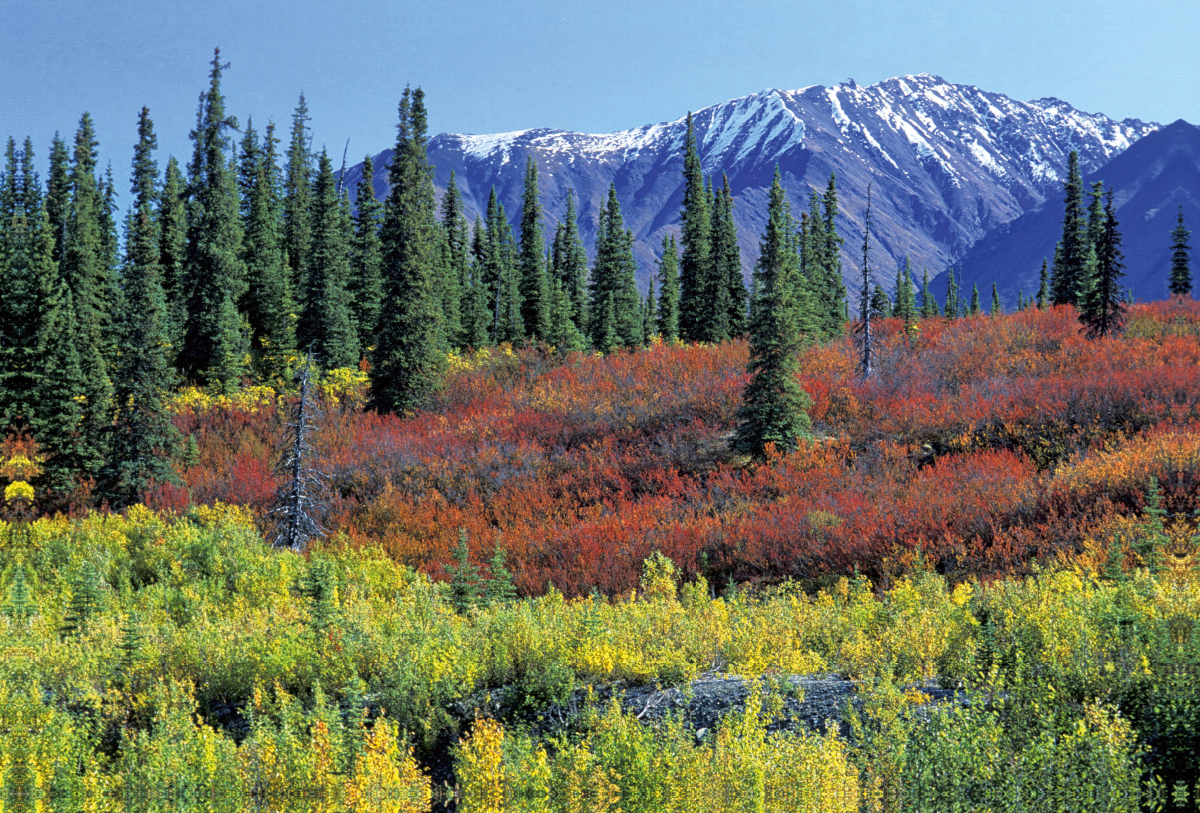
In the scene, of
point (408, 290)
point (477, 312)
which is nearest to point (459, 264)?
point (477, 312)

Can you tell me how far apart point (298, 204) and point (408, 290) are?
30.2 meters

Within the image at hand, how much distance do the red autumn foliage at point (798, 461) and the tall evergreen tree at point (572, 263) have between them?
133 feet

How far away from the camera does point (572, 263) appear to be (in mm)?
66688

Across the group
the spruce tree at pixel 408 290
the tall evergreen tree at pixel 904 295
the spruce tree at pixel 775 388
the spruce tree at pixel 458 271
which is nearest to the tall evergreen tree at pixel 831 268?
the tall evergreen tree at pixel 904 295

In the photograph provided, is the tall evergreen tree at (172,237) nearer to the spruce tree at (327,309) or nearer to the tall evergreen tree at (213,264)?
the tall evergreen tree at (213,264)

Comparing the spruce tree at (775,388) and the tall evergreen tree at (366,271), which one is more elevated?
the tall evergreen tree at (366,271)

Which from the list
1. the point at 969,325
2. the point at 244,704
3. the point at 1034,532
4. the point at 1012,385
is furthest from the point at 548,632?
the point at 969,325

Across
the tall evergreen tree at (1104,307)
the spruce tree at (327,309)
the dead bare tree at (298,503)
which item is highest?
the spruce tree at (327,309)

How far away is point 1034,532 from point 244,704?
33.6 feet

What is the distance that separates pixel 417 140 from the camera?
32031 mm

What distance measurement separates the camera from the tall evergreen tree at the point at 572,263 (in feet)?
213

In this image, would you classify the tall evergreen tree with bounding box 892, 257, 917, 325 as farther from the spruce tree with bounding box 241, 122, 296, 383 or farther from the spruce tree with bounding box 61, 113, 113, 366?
the spruce tree with bounding box 61, 113, 113, 366

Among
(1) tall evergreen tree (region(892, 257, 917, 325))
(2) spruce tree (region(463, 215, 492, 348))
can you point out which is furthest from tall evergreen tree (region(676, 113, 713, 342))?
(1) tall evergreen tree (region(892, 257, 917, 325))

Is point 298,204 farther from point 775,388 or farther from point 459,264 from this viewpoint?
point 775,388
